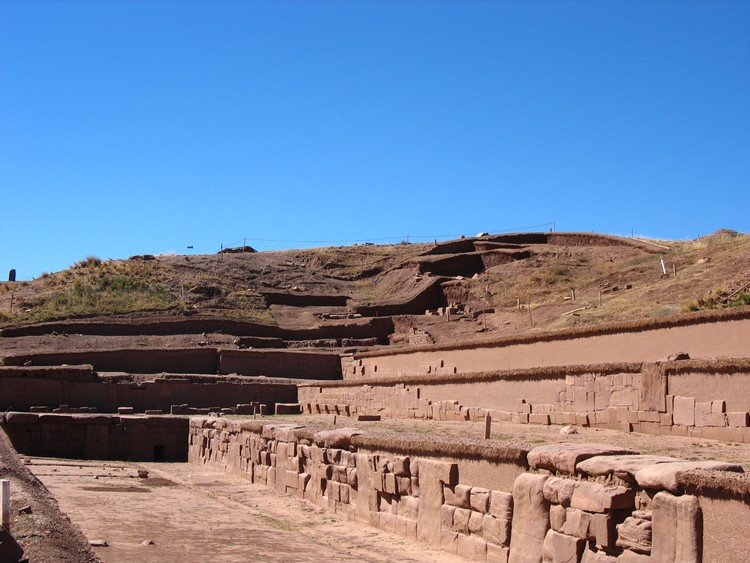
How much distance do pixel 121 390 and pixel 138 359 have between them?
19.9ft

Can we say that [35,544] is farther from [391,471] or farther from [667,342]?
[667,342]

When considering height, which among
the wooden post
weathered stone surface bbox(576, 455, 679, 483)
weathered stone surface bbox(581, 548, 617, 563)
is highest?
weathered stone surface bbox(576, 455, 679, 483)

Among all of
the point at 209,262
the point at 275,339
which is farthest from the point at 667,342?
the point at 209,262

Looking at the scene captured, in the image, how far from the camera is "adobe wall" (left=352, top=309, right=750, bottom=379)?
16.9 m

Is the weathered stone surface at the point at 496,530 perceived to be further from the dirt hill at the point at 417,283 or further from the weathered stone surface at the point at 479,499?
the dirt hill at the point at 417,283

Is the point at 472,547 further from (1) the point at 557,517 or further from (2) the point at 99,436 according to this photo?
(2) the point at 99,436

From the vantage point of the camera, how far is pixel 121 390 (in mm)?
28203

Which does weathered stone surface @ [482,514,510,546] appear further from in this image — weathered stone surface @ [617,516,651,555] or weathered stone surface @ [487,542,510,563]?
weathered stone surface @ [617,516,651,555]

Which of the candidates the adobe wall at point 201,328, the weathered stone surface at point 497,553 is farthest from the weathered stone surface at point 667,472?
the adobe wall at point 201,328

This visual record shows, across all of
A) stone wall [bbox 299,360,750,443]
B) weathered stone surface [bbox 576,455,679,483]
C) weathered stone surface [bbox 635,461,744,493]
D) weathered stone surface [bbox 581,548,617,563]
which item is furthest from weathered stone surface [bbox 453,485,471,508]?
stone wall [bbox 299,360,750,443]

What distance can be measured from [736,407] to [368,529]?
542 cm

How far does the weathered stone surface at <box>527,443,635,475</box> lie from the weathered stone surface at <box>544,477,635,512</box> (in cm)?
12

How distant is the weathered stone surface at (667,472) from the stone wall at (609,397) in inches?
237

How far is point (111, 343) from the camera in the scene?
3756cm
